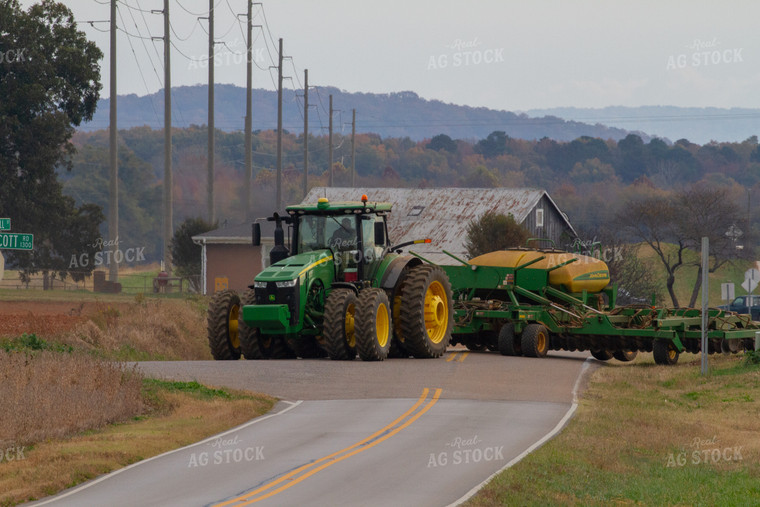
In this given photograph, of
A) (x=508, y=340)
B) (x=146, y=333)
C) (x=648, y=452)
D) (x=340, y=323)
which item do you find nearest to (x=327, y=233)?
(x=340, y=323)

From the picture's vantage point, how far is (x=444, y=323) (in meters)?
28.0

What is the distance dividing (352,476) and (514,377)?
1040 cm

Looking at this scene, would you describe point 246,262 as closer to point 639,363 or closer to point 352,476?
point 639,363

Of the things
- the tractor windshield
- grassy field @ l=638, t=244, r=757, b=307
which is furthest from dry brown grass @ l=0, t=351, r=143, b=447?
grassy field @ l=638, t=244, r=757, b=307

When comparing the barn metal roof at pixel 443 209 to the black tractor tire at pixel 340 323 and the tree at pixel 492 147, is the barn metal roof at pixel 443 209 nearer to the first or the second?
the black tractor tire at pixel 340 323

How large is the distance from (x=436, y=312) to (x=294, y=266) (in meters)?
3.98

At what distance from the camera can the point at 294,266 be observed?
25.5 metres

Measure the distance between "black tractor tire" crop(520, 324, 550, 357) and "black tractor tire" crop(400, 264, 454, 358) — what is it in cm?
238

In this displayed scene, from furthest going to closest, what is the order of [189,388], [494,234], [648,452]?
[494,234]
[189,388]
[648,452]

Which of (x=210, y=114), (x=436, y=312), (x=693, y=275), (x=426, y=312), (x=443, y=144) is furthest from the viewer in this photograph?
(x=443, y=144)

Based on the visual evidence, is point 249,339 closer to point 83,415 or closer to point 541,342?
point 541,342

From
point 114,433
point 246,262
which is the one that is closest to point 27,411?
point 114,433

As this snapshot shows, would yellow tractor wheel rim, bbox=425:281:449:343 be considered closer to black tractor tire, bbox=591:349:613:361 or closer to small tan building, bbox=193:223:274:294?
black tractor tire, bbox=591:349:613:361

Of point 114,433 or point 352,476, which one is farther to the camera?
point 114,433
